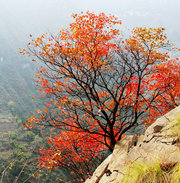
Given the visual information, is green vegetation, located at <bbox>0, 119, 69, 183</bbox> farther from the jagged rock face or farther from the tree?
the jagged rock face

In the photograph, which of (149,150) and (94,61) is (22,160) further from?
(149,150)

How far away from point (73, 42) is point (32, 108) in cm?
9811

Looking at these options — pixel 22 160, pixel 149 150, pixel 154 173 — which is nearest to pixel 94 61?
pixel 149 150

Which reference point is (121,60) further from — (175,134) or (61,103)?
(175,134)

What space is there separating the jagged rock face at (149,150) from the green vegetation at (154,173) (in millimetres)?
170

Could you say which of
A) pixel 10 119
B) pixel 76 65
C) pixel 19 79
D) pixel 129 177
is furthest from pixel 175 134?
pixel 19 79

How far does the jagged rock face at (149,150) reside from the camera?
12.7 feet

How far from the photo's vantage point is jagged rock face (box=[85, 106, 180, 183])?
387 cm

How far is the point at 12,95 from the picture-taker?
106938mm

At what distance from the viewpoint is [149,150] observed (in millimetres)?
4930

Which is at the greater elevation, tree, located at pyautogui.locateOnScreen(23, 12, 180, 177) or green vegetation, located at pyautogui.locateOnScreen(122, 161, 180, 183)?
tree, located at pyautogui.locateOnScreen(23, 12, 180, 177)

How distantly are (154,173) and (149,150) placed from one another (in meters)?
1.89

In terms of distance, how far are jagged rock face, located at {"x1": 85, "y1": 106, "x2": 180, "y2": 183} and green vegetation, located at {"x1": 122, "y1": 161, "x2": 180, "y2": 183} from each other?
0.17 meters

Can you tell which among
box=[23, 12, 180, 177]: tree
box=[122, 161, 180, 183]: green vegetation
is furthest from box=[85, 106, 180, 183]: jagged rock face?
box=[23, 12, 180, 177]: tree
